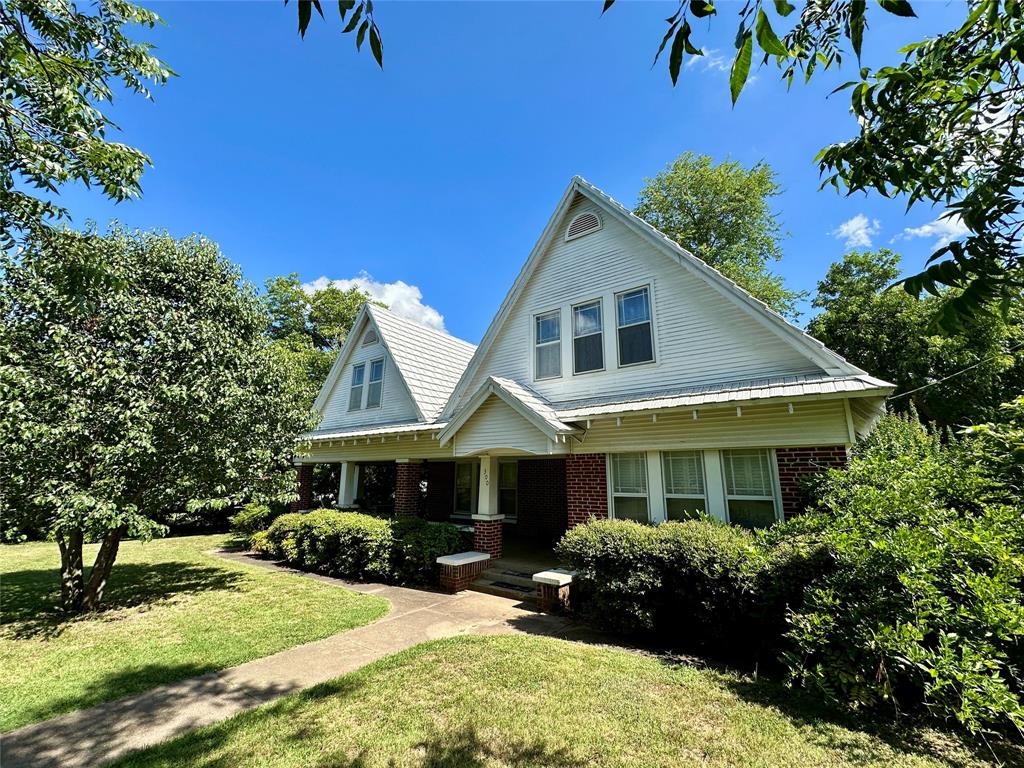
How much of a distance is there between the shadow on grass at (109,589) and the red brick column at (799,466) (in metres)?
11.2

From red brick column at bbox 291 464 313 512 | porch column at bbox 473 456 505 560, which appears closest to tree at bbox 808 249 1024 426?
porch column at bbox 473 456 505 560

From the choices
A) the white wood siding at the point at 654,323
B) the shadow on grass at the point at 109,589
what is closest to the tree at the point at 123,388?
the shadow on grass at the point at 109,589

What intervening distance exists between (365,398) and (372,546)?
685 centimetres

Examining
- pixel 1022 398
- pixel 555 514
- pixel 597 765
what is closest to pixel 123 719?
pixel 597 765

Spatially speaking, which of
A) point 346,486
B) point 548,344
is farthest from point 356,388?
point 548,344

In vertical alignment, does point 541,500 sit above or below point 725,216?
below

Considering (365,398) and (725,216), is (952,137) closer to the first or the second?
(365,398)

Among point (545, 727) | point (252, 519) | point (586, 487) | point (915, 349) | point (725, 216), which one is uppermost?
point (725, 216)

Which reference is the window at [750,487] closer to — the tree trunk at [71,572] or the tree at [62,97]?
the tree at [62,97]

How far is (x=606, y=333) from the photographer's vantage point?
409 inches

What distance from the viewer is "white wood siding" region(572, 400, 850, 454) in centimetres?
725

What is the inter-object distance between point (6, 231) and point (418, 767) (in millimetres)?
7867

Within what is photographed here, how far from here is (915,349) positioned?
69.8 feet

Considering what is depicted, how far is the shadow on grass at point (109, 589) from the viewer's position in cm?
750
